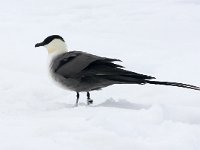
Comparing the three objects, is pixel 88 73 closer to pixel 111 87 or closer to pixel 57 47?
pixel 57 47

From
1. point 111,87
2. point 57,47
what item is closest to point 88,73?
point 57,47

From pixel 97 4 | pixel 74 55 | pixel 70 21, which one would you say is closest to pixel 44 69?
pixel 74 55

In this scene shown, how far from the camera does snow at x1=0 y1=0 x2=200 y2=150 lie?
169 inches

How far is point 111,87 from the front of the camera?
7059 mm

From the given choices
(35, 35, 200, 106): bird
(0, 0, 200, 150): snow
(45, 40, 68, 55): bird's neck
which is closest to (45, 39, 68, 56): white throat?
(45, 40, 68, 55): bird's neck

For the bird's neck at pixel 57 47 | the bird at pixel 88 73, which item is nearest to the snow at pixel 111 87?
the bird at pixel 88 73

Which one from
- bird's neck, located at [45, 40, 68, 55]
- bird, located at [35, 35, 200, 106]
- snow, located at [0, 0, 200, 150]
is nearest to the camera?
snow, located at [0, 0, 200, 150]

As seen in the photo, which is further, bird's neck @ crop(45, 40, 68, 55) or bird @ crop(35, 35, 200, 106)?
bird's neck @ crop(45, 40, 68, 55)

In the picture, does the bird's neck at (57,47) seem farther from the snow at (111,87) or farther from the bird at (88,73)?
the snow at (111,87)

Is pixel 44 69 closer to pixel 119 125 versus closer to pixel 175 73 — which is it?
pixel 175 73

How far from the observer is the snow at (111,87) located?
4285mm

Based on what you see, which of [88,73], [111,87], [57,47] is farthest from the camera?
[111,87]

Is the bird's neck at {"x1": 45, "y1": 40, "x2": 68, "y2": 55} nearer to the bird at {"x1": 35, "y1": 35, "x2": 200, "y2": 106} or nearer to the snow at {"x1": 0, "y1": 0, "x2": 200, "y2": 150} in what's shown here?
the bird at {"x1": 35, "y1": 35, "x2": 200, "y2": 106}

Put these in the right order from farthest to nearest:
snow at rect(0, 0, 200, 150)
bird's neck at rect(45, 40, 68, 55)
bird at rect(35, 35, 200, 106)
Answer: bird's neck at rect(45, 40, 68, 55), bird at rect(35, 35, 200, 106), snow at rect(0, 0, 200, 150)
